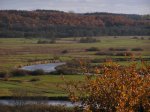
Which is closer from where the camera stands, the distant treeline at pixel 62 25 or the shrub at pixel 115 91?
the shrub at pixel 115 91

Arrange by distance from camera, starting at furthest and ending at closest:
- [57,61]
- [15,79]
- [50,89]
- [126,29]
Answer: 1. [126,29]
2. [57,61]
3. [15,79]
4. [50,89]

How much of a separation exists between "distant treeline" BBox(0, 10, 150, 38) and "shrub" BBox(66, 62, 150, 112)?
131 meters

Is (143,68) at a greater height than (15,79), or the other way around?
(143,68)

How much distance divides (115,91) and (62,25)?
147192mm

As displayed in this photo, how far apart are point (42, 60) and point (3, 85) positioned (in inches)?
1189

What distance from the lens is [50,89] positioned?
46438 mm

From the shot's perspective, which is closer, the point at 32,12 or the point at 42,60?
the point at 42,60

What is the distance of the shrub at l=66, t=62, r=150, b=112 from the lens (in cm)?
1333

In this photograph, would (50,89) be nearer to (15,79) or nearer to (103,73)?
(15,79)

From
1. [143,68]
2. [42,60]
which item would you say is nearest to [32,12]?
[42,60]

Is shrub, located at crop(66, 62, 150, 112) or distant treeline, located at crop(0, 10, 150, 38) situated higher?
shrub, located at crop(66, 62, 150, 112)

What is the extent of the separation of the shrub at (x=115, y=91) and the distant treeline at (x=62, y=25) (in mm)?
131150

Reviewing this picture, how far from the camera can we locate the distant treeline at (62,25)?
15141 cm

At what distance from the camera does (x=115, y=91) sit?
528 inches
